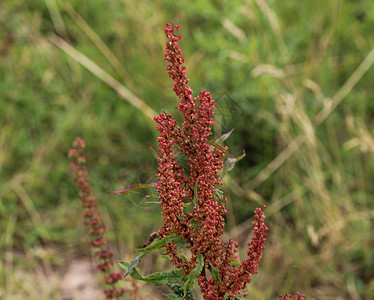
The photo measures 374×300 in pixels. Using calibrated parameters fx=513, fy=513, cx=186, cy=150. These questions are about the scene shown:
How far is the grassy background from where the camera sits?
2.40 meters

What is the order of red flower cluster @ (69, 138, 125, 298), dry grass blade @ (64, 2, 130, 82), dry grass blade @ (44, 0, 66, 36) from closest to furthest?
red flower cluster @ (69, 138, 125, 298), dry grass blade @ (64, 2, 130, 82), dry grass blade @ (44, 0, 66, 36)

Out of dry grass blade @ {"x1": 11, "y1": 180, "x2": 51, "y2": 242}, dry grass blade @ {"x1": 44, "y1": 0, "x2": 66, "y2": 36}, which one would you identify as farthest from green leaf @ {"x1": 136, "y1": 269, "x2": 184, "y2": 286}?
dry grass blade @ {"x1": 44, "y1": 0, "x2": 66, "y2": 36}

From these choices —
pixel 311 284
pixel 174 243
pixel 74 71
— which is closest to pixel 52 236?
pixel 74 71

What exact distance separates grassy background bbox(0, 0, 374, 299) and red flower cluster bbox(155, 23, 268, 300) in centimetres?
109

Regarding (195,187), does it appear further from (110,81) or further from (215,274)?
(110,81)

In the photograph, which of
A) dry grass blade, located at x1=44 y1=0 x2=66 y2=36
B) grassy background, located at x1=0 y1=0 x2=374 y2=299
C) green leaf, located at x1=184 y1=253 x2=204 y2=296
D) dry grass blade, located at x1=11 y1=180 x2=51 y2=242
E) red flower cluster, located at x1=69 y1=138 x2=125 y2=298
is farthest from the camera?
dry grass blade, located at x1=44 y1=0 x2=66 y2=36

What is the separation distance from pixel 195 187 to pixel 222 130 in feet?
4.27

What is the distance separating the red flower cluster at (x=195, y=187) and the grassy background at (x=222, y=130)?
1089mm

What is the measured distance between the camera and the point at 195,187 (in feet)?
3.28

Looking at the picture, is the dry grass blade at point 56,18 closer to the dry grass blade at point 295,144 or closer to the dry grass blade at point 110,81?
the dry grass blade at point 110,81

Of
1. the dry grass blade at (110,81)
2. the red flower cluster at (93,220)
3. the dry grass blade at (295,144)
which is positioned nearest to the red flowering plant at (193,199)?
the red flower cluster at (93,220)

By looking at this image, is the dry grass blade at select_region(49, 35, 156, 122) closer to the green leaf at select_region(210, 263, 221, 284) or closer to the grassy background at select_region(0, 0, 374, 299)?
the grassy background at select_region(0, 0, 374, 299)

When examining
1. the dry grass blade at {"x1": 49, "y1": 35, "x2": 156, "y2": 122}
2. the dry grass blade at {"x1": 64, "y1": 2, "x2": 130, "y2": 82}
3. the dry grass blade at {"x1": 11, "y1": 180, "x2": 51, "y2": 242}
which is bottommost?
the dry grass blade at {"x1": 11, "y1": 180, "x2": 51, "y2": 242}

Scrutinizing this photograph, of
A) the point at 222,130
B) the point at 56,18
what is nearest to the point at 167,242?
the point at 222,130
